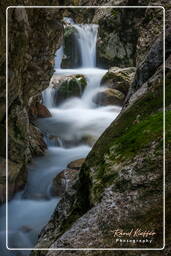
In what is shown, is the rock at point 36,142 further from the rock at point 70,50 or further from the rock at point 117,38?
the rock at point 117,38

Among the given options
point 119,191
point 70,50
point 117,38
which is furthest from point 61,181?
point 117,38

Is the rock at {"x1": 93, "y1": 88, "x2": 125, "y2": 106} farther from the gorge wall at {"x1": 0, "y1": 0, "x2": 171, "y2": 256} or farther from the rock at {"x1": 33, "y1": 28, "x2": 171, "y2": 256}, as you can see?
the rock at {"x1": 33, "y1": 28, "x2": 171, "y2": 256}

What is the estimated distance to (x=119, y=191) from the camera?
5527 mm

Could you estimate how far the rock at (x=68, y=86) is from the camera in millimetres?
31069

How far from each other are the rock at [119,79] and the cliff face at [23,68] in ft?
38.6

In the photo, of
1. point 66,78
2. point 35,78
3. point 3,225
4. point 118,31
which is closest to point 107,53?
point 118,31

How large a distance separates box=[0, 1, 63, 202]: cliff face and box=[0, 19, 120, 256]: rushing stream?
36.5 inches

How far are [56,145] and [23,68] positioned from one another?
23.6ft

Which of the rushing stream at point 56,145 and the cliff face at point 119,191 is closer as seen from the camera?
the cliff face at point 119,191

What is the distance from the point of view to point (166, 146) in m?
5.84

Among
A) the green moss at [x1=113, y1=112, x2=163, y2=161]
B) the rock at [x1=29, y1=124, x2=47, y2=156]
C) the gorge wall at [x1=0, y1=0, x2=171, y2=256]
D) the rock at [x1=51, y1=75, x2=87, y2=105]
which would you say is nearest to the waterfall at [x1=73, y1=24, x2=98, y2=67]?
the rock at [x1=51, y1=75, x2=87, y2=105]

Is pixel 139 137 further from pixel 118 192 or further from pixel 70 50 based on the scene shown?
pixel 70 50

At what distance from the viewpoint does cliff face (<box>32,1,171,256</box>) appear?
4.75 meters

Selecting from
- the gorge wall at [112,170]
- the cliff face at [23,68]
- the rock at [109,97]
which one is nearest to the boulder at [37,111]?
the rock at [109,97]
